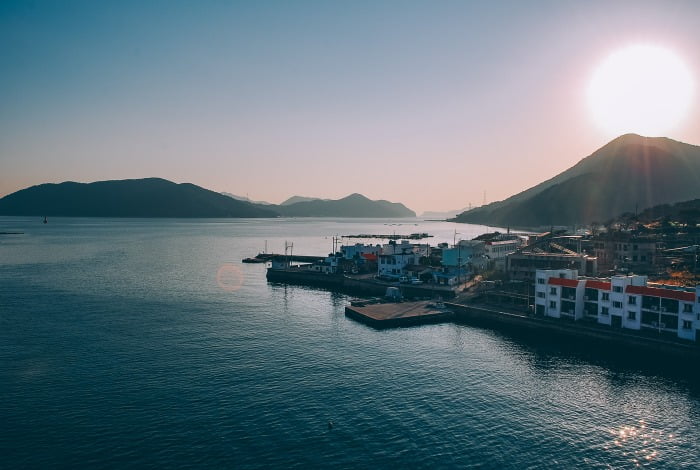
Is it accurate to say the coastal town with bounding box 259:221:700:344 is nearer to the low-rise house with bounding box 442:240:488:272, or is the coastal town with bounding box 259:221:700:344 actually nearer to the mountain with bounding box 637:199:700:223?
the low-rise house with bounding box 442:240:488:272

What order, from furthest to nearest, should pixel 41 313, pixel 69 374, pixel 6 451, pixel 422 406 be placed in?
pixel 41 313 → pixel 69 374 → pixel 422 406 → pixel 6 451

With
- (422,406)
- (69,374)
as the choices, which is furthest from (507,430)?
(69,374)

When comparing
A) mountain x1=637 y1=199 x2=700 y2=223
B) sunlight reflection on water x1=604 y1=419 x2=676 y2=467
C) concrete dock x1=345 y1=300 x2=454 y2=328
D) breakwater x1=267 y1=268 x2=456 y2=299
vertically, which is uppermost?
mountain x1=637 y1=199 x2=700 y2=223

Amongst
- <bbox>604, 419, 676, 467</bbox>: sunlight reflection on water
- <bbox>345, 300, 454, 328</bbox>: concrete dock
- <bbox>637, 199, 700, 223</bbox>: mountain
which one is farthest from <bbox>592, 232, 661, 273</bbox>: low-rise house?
<bbox>637, 199, 700, 223</bbox>: mountain

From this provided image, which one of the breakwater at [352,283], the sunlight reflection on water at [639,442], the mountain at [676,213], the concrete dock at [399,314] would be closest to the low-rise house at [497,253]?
the breakwater at [352,283]

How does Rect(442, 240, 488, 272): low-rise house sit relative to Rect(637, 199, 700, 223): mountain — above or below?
below

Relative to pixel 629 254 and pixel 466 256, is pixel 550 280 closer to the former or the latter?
pixel 466 256

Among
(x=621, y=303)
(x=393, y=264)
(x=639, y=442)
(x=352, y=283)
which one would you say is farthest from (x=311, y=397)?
(x=393, y=264)

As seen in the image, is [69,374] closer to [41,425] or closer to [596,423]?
[41,425]
